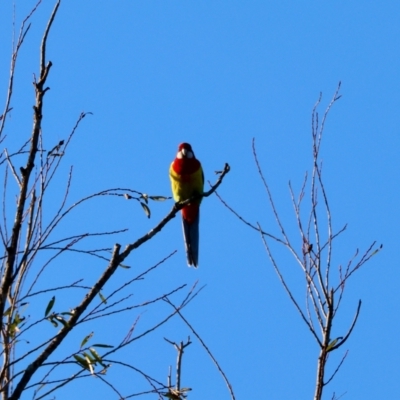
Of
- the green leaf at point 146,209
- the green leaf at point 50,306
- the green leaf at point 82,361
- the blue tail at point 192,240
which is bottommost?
the green leaf at point 82,361

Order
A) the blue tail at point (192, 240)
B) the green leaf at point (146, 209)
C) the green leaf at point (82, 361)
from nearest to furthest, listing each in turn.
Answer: the green leaf at point (82, 361) < the green leaf at point (146, 209) < the blue tail at point (192, 240)

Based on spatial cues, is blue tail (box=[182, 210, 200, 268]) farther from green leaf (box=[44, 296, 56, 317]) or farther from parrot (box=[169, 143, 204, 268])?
green leaf (box=[44, 296, 56, 317])

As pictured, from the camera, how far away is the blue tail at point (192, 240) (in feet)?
18.2

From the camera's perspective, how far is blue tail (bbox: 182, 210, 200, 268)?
18.2 ft

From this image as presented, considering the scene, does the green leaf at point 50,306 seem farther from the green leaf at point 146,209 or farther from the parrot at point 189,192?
the parrot at point 189,192

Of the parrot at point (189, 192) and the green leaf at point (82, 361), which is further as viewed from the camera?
the parrot at point (189, 192)

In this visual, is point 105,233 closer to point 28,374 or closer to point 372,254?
point 28,374

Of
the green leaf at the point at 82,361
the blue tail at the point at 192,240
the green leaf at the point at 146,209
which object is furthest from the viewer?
the blue tail at the point at 192,240

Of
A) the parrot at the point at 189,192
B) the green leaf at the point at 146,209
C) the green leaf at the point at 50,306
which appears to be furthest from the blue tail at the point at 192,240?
the green leaf at the point at 50,306

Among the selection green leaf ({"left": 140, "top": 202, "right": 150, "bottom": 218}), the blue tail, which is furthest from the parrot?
green leaf ({"left": 140, "top": 202, "right": 150, "bottom": 218})

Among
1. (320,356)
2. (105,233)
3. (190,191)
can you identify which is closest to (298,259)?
(320,356)

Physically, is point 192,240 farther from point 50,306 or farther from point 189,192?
point 50,306

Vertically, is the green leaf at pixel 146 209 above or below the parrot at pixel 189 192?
below

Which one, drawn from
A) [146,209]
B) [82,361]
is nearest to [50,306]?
[82,361]
